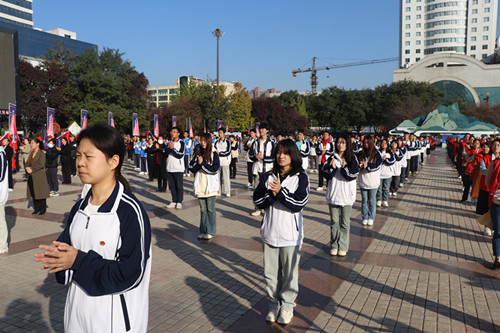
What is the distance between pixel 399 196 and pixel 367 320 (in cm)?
960

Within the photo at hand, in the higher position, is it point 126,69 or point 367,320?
point 126,69

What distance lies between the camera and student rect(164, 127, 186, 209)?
388 inches

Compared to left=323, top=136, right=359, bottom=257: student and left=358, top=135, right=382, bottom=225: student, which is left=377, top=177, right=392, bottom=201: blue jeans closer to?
left=358, top=135, right=382, bottom=225: student

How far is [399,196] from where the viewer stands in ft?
42.9

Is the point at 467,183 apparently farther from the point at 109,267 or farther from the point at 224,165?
the point at 109,267

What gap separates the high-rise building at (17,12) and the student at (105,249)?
Answer: 10763 centimetres

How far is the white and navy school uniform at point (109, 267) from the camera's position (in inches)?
74.4

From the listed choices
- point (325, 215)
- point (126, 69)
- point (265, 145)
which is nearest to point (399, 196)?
point (325, 215)

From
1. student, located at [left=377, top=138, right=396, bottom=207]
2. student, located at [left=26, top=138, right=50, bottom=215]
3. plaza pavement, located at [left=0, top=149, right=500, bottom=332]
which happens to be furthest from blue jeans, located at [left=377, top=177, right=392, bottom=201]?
student, located at [left=26, top=138, right=50, bottom=215]

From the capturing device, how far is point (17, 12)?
9419cm

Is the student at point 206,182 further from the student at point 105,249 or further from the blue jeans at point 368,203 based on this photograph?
the student at point 105,249

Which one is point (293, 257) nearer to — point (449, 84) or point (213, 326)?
Result: point (213, 326)

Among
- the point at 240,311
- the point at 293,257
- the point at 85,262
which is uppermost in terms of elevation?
the point at 85,262

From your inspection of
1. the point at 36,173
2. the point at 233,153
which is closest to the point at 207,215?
the point at 36,173
